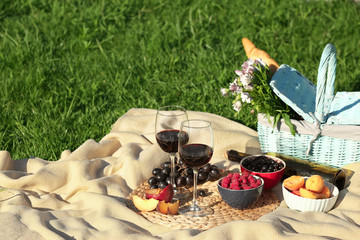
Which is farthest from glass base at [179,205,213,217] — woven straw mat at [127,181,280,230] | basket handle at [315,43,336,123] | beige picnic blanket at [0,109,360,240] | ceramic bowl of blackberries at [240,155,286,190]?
basket handle at [315,43,336,123]

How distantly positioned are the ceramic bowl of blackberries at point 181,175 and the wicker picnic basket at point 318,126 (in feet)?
1.53

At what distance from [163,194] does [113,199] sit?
317 mm

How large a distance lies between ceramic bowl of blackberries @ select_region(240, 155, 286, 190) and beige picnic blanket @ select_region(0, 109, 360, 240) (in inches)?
6.1

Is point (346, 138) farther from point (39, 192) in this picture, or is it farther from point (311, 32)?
point (311, 32)

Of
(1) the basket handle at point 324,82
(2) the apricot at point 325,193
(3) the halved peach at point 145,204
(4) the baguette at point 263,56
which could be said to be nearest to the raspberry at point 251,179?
(2) the apricot at point 325,193

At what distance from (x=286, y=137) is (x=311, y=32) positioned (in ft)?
9.65

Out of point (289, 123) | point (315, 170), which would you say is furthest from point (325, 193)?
point (289, 123)

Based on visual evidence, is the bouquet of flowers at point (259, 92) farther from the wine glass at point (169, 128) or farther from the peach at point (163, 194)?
the peach at point (163, 194)

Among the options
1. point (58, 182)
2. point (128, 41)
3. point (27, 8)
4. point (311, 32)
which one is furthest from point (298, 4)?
point (58, 182)

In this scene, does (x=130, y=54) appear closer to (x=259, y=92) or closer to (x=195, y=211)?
(x=259, y=92)

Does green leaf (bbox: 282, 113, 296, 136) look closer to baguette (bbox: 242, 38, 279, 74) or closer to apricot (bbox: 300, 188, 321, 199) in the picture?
baguette (bbox: 242, 38, 279, 74)

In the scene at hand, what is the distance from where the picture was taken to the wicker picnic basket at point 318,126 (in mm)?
3225

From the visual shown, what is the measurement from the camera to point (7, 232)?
9.32 ft

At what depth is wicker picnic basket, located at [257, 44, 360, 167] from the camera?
322cm
